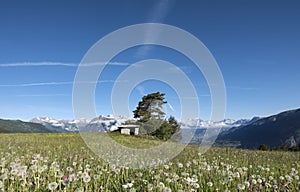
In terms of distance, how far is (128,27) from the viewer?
12.7m

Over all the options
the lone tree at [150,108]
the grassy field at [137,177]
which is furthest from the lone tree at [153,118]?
the grassy field at [137,177]

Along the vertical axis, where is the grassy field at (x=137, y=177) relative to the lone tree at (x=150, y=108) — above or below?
below

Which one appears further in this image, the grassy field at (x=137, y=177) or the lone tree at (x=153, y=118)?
the lone tree at (x=153, y=118)

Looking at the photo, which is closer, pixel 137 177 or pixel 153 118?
pixel 137 177

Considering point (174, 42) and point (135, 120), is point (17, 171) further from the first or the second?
point (135, 120)

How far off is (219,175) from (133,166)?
2836 millimetres

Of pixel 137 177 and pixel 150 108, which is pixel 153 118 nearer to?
pixel 150 108

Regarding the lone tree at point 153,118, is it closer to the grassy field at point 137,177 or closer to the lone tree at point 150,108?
the lone tree at point 150,108

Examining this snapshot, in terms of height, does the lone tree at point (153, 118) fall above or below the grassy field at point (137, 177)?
above

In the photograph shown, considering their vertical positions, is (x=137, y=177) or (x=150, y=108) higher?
(x=150, y=108)

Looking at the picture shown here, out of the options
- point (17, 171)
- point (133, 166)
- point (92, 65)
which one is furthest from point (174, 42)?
point (17, 171)

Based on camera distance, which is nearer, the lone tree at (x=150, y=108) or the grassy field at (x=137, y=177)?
the grassy field at (x=137, y=177)

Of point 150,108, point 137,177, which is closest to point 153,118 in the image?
point 150,108

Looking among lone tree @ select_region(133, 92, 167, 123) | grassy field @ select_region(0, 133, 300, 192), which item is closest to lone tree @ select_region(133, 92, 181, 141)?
lone tree @ select_region(133, 92, 167, 123)
